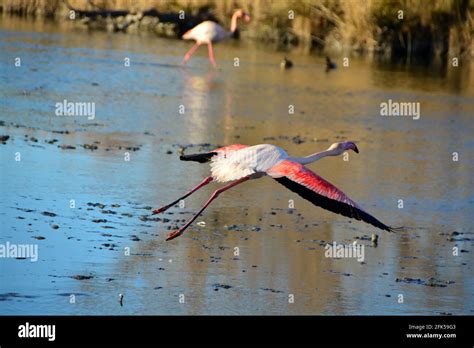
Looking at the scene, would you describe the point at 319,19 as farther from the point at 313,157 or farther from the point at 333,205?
the point at 333,205

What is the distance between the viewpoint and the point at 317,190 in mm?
8375

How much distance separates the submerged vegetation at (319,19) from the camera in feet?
95.7

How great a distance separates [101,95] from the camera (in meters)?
17.7

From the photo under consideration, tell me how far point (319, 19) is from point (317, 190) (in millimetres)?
23943

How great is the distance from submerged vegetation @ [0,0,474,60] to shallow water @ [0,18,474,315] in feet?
24.6

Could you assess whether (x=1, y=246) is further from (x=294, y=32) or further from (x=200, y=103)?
(x=294, y=32)

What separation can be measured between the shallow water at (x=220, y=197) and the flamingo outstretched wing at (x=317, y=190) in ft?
2.34

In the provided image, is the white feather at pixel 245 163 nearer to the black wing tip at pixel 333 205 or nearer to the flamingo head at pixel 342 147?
the black wing tip at pixel 333 205

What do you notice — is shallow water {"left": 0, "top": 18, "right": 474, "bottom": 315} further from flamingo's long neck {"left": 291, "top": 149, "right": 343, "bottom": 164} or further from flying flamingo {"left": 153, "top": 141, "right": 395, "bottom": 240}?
flamingo's long neck {"left": 291, "top": 149, "right": 343, "bottom": 164}

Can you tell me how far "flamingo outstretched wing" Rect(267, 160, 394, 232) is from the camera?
324 inches

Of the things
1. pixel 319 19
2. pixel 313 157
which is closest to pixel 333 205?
pixel 313 157

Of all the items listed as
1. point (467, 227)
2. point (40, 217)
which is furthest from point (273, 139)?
point (40, 217)

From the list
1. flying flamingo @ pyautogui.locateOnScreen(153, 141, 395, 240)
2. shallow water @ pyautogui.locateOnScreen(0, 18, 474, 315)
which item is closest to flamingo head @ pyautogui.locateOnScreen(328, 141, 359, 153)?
flying flamingo @ pyautogui.locateOnScreen(153, 141, 395, 240)

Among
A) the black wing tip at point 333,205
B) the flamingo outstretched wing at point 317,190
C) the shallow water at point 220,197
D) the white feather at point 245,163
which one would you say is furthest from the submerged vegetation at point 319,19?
the black wing tip at point 333,205
